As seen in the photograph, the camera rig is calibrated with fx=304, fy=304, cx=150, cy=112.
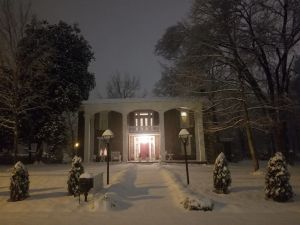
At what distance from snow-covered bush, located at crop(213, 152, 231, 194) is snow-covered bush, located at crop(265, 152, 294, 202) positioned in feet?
4.92

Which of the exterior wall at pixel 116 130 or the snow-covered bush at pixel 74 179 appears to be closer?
the snow-covered bush at pixel 74 179

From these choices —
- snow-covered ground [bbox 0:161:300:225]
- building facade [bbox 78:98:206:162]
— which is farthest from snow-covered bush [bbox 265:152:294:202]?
building facade [bbox 78:98:206:162]

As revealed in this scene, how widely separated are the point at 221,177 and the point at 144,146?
1916cm

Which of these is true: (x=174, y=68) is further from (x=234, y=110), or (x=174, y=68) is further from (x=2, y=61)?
(x=2, y=61)

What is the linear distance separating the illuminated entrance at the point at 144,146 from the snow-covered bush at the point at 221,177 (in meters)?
18.5

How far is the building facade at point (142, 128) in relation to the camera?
2841cm

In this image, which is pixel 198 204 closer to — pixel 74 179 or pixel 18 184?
pixel 74 179

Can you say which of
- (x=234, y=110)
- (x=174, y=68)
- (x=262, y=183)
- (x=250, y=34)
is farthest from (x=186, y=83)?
(x=262, y=183)

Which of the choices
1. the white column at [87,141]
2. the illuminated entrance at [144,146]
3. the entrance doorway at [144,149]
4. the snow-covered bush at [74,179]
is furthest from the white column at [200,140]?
the snow-covered bush at [74,179]

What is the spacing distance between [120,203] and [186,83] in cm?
1225

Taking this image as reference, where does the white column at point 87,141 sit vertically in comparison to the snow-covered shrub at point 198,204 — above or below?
above

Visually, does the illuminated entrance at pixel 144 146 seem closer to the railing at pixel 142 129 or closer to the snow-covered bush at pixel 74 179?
the railing at pixel 142 129

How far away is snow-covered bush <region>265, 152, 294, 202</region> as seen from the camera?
10.7 meters

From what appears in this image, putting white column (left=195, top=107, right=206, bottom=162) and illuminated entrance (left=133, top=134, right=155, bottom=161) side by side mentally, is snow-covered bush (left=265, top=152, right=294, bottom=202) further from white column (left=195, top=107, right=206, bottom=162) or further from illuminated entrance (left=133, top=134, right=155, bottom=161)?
illuminated entrance (left=133, top=134, right=155, bottom=161)
